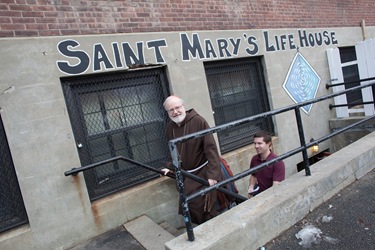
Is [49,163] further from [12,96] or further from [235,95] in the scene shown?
[235,95]

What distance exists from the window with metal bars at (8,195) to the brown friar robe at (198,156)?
5.88 feet

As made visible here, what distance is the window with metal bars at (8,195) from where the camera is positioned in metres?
3.21

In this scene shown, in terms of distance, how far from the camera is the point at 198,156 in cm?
324

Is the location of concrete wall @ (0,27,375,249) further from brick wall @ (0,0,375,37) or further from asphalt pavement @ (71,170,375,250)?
asphalt pavement @ (71,170,375,250)

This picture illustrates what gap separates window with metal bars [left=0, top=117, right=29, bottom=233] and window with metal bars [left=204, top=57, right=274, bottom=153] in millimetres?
3118

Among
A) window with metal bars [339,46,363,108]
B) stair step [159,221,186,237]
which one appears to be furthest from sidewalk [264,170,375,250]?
window with metal bars [339,46,363,108]

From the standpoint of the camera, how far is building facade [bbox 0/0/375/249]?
128 inches

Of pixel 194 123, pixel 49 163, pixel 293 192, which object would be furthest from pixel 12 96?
pixel 293 192

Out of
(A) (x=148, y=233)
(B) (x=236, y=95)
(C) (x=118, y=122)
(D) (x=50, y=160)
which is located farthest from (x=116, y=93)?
(B) (x=236, y=95)

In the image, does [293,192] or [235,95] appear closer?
[293,192]

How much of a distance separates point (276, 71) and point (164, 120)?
8.95ft

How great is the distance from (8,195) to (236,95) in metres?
3.93

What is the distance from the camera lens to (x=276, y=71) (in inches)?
230

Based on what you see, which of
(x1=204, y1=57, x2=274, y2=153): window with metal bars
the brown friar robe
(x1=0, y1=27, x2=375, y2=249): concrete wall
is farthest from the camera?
(x1=204, y1=57, x2=274, y2=153): window with metal bars
